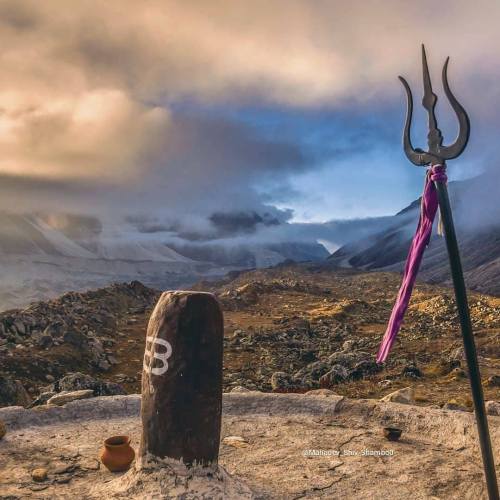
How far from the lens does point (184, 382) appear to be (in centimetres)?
538

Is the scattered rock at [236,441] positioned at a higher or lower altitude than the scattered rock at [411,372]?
higher

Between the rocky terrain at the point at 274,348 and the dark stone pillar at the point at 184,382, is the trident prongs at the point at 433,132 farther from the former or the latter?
the rocky terrain at the point at 274,348

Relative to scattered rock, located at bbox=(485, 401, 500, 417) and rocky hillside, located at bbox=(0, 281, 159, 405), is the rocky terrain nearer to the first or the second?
rocky hillside, located at bbox=(0, 281, 159, 405)

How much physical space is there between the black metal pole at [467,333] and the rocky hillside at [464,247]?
2763 inches

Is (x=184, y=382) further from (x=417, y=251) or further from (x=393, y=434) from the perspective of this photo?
(x=393, y=434)

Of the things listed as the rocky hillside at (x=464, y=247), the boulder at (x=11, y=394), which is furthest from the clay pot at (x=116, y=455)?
the rocky hillside at (x=464, y=247)

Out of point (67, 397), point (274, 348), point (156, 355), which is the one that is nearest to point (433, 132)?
point (156, 355)

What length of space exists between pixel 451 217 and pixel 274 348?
16751mm

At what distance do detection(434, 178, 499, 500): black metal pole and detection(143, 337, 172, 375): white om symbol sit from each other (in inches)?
124

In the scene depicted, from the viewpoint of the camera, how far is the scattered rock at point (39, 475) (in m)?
5.95

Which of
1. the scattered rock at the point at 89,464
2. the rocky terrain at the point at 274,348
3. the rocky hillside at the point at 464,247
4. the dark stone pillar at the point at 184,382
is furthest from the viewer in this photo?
the rocky hillside at the point at 464,247

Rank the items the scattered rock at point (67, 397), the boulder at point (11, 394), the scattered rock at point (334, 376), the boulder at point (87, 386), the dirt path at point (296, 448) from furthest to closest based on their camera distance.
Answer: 1. the scattered rock at point (334, 376)
2. the boulder at point (87, 386)
3. the boulder at point (11, 394)
4. the scattered rock at point (67, 397)
5. the dirt path at point (296, 448)

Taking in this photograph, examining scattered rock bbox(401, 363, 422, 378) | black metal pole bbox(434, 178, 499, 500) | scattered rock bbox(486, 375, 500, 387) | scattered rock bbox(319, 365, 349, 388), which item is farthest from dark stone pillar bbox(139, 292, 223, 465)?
scattered rock bbox(486, 375, 500, 387)

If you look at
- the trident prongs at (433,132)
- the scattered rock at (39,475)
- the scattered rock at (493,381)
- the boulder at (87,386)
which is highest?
the trident prongs at (433,132)
